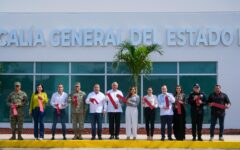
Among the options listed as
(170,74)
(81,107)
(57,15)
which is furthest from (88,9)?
(81,107)

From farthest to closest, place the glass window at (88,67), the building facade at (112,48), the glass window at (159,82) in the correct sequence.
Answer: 1. the glass window at (88,67)
2. the glass window at (159,82)
3. the building facade at (112,48)

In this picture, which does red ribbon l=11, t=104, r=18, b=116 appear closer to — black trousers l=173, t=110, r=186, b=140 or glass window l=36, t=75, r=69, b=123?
black trousers l=173, t=110, r=186, b=140

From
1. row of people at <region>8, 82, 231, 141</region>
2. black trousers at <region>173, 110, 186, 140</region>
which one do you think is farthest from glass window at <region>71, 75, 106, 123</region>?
black trousers at <region>173, 110, 186, 140</region>

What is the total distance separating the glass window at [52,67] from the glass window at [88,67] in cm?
42

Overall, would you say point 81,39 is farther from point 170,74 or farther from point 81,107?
point 81,107

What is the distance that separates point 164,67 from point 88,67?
3.20m

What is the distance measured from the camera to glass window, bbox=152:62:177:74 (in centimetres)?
2195

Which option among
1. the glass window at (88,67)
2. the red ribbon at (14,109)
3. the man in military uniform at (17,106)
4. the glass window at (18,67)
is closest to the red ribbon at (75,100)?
the man in military uniform at (17,106)

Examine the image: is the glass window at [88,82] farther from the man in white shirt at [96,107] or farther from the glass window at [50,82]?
the man in white shirt at [96,107]

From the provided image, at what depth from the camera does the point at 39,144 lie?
15.5m

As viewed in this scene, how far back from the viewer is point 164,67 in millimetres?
22000

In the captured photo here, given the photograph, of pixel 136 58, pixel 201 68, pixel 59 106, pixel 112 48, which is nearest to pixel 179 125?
pixel 59 106

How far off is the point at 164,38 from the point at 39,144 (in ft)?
27.8

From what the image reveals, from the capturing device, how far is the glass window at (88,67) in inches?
874
